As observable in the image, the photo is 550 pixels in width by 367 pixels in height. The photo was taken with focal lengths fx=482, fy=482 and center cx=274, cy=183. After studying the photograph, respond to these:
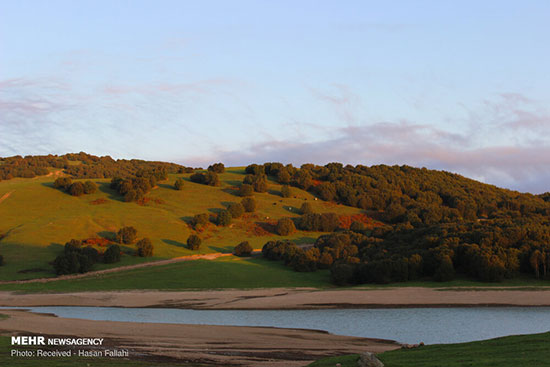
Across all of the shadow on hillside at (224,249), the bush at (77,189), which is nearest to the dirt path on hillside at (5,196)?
the bush at (77,189)

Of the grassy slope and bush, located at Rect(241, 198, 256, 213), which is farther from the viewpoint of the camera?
bush, located at Rect(241, 198, 256, 213)

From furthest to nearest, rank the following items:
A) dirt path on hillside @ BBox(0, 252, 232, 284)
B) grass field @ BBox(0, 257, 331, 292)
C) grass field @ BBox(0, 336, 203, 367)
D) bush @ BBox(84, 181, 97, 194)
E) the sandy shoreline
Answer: bush @ BBox(84, 181, 97, 194) → dirt path on hillside @ BBox(0, 252, 232, 284) → grass field @ BBox(0, 257, 331, 292) → the sandy shoreline → grass field @ BBox(0, 336, 203, 367)

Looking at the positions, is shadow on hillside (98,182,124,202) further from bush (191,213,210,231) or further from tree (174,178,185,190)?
bush (191,213,210,231)

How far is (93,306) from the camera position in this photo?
1961 inches

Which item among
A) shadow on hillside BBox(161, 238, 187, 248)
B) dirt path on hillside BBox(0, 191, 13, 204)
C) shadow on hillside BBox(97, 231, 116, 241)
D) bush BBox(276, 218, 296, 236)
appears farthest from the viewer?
dirt path on hillside BBox(0, 191, 13, 204)

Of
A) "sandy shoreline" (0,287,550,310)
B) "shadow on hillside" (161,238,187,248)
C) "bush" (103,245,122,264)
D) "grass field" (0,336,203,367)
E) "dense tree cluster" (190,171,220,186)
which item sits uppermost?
"dense tree cluster" (190,171,220,186)

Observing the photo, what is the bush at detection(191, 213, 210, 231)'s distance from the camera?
308 feet

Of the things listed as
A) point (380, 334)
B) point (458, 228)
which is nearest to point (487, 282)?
point (458, 228)

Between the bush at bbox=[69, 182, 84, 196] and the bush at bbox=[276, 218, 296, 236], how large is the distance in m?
44.3

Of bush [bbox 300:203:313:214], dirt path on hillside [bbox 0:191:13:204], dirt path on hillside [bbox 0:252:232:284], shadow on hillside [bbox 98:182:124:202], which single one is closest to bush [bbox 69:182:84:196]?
shadow on hillside [bbox 98:182:124:202]

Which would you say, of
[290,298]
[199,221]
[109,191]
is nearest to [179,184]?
[109,191]

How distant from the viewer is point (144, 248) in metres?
77.2

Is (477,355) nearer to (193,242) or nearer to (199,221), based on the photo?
(193,242)

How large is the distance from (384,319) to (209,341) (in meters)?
15.6
